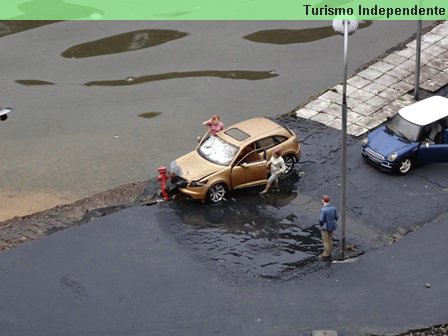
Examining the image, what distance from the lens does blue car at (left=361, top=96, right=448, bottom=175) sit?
68.2 feet

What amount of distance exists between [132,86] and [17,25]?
7531 millimetres

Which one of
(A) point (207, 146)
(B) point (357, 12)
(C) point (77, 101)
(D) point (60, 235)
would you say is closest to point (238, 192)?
(A) point (207, 146)

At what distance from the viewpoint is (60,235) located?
1902 centimetres

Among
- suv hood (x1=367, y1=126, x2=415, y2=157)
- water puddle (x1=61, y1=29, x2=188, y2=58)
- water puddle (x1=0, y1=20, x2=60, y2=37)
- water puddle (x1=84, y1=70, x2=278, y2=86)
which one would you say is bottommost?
water puddle (x1=84, y1=70, x2=278, y2=86)

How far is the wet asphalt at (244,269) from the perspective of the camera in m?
16.1

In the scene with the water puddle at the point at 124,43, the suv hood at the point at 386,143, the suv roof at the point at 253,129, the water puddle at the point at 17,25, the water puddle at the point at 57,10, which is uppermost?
the water puddle at the point at 57,10

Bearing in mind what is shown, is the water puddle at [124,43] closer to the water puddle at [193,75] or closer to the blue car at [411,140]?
the water puddle at [193,75]

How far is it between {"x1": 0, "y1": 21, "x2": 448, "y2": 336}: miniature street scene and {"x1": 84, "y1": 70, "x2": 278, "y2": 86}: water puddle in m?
0.07

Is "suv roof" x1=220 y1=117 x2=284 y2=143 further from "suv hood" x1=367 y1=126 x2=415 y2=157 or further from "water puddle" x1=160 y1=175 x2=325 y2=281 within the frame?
"suv hood" x1=367 y1=126 x2=415 y2=157

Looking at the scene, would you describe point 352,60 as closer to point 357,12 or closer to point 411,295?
point 357,12

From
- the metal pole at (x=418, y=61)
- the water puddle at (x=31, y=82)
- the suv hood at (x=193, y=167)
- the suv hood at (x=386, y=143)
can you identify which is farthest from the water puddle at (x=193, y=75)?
the suv hood at (x=193, y=167)

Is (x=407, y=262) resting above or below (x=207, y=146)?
below

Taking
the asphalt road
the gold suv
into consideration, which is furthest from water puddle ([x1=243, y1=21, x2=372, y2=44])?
the gold suv

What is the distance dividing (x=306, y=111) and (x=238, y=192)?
4.97 meters
